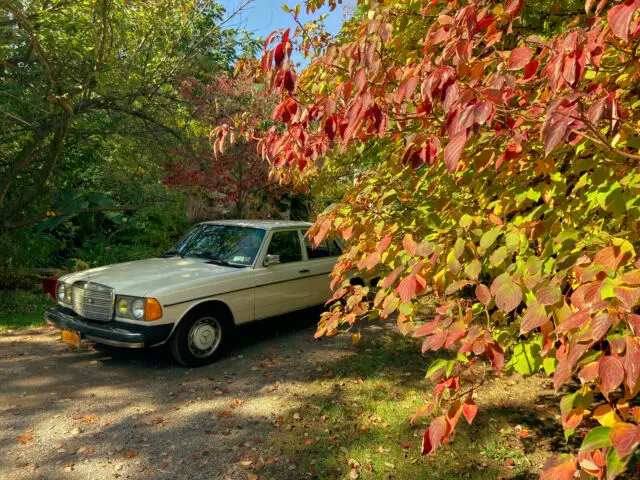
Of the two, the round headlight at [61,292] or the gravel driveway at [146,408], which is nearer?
the gravel driveway at [146,408]

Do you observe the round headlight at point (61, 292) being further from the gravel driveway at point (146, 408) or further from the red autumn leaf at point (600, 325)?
the red autumn leaf at point (600, 325)

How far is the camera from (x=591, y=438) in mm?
1312

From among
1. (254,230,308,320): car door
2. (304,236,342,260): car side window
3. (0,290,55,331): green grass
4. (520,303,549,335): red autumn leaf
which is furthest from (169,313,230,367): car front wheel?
(520,303,549,335): red autumn leaf

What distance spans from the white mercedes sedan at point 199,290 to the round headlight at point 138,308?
10 millimetres

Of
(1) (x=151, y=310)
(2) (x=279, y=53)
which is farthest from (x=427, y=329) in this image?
(1) (x=151, y=310)

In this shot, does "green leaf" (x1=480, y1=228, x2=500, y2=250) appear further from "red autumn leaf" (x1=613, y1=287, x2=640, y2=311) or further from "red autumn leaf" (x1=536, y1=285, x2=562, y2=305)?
"red autumn leaf" (x1=613, y1=287, x2=640, y2=311)

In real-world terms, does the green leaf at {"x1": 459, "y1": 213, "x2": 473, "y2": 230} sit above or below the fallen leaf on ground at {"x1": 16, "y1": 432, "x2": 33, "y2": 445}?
above

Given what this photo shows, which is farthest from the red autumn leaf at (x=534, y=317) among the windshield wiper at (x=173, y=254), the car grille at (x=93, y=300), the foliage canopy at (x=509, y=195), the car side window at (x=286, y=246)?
the windshield wiper at (x=173, y=254)

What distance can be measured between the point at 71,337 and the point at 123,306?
728mm

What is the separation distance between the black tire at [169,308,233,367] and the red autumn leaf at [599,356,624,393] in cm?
437

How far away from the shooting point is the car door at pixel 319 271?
6.52m

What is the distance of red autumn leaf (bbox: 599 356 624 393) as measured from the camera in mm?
1211

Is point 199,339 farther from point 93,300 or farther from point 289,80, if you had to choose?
point 289,80

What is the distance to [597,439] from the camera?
1.30 meters
